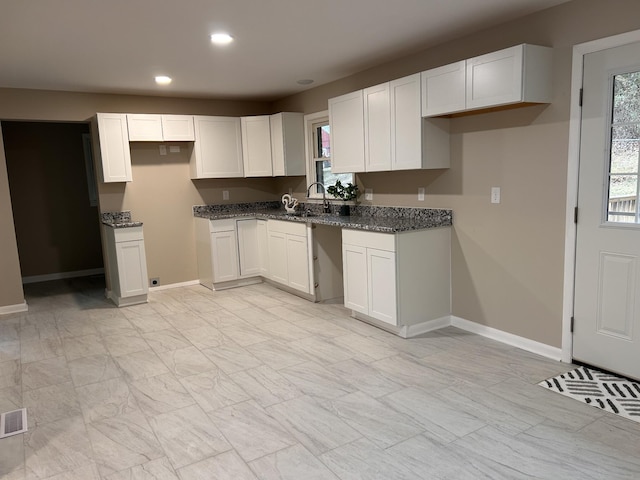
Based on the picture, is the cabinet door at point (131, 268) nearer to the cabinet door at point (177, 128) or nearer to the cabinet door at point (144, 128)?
the cabinet door at point (144, 128)

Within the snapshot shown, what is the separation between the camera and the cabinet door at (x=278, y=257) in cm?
539

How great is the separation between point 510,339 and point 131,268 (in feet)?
12.9

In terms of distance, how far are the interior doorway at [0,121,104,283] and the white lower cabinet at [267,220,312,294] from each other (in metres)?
3.34

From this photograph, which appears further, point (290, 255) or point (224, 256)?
point (224, 256)

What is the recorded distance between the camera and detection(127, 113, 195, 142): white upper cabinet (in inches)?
210

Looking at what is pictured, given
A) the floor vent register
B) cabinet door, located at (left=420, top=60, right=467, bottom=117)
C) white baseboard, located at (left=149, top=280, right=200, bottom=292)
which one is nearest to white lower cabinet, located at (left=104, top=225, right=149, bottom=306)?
white baseboard, located at (left=149, top=280, right=200, bottom=292)

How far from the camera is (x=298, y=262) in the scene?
5.14m

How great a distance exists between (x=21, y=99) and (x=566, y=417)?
5.72 meters

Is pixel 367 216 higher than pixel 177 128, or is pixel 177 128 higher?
pixel 177 128

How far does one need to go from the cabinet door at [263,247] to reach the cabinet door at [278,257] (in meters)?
0.11

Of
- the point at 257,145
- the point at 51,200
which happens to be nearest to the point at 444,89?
the point at 257,145

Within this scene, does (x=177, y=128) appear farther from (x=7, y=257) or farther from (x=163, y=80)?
(x=7, y=257)

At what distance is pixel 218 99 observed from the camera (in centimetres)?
607

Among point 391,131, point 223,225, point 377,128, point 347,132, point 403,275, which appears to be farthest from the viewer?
point 223,225
